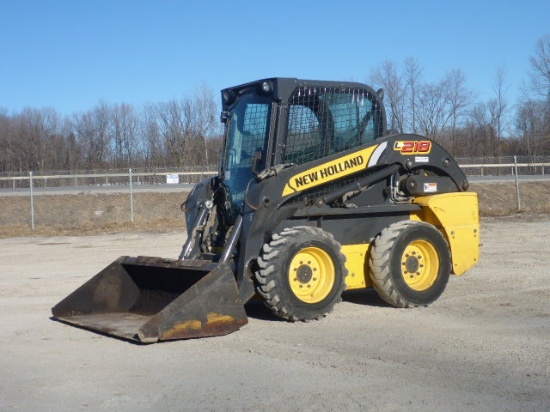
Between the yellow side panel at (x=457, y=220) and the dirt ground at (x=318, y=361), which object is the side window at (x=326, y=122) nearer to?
the yellow side panel at (x=457, y=220)

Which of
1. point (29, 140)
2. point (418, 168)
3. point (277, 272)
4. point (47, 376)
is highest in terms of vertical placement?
point (29, 140)

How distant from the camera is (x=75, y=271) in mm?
13367

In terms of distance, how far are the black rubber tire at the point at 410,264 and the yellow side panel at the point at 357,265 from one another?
0.39ft

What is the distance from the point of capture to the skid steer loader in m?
8.05

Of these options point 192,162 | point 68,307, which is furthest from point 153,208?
point 68,307

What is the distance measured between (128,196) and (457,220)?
2339cm

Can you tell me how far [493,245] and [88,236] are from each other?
11.1 m

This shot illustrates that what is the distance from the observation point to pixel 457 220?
9445 mm

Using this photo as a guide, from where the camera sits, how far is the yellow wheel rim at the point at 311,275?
8.09m

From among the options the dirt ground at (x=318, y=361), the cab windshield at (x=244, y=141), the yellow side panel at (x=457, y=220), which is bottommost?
the dirt ground at (x=318, y=361)

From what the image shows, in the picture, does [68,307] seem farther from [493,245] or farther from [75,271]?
[493,245]

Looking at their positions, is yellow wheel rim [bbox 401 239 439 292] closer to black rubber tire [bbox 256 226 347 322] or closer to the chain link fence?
black rubber tire [bbox 256 226 347 322]

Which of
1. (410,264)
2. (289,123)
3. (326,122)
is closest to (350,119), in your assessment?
(326,122)

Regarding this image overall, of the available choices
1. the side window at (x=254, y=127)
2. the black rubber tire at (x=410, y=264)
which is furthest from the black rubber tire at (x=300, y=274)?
the side window at (x=254, y=127)
